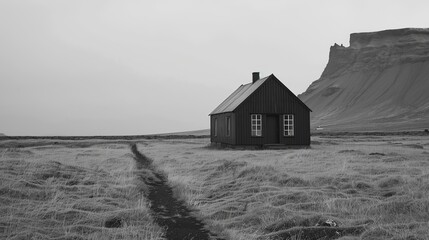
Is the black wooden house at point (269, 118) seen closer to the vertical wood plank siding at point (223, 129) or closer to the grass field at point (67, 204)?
the vertical wood plank siding at point (223, 129)

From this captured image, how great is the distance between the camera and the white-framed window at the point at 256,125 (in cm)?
3441

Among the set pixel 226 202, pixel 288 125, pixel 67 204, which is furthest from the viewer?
pixel 288 125

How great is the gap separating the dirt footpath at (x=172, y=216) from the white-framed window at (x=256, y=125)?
65.4ft

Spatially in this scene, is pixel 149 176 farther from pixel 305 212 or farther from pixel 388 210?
pixel 388 210

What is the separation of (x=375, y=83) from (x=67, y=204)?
155680 mm

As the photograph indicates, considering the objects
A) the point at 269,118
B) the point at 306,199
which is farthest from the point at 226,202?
the point at 269,118

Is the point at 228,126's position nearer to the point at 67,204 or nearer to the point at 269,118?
the point at 269,118

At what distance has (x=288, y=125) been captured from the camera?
35094 millimetres

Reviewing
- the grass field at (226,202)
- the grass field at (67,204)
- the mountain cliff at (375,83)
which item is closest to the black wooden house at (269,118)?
the grass field at (226,202)

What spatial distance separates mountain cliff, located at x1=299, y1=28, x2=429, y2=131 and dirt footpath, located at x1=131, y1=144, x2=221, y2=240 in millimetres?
100084

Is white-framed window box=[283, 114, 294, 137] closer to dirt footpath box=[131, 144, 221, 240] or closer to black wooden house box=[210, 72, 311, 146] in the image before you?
black wooden house box=[210, 72, 311, 146]

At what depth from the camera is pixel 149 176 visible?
17.2 meters

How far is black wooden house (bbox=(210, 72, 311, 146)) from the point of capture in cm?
3406

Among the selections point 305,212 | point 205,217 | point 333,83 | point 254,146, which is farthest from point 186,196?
point 333,83
